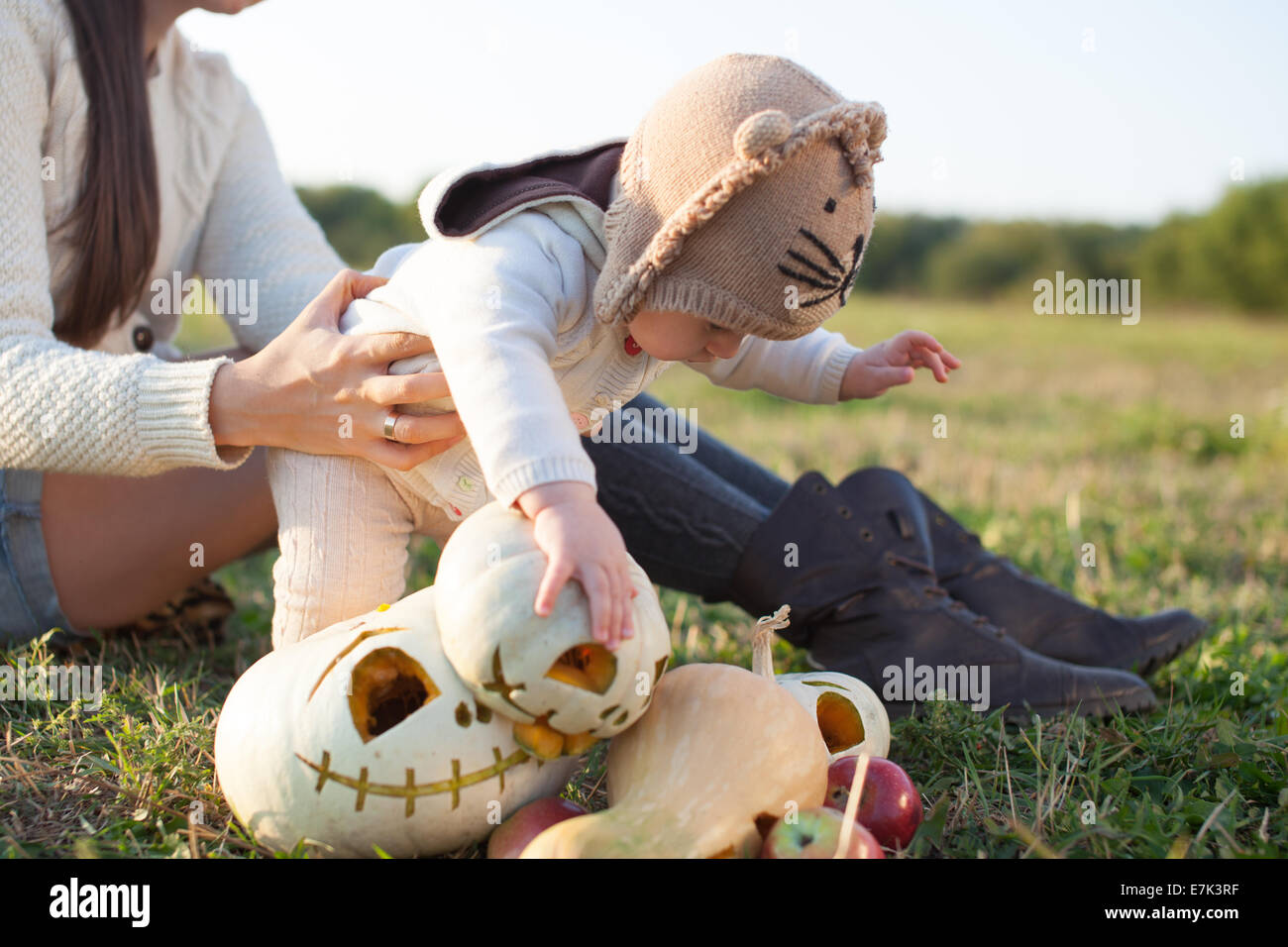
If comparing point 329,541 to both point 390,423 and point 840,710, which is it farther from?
point 840,710

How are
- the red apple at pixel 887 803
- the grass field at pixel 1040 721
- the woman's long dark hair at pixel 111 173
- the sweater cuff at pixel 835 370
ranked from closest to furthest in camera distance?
the red apple at pixel 887 803, the grass field at pixel 1040 721, the woman's long dark hair at pixel 111 173, the sweater cuff at pixel 835 370

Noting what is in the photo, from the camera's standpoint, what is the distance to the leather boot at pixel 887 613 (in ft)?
7.72

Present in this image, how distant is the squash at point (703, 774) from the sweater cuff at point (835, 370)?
979 millimetres

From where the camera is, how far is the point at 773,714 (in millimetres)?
1593

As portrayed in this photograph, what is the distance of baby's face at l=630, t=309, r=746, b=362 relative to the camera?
1846mm

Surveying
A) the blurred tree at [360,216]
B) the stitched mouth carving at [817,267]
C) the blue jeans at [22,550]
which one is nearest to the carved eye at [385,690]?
the stitched mouth carving at [817,267]

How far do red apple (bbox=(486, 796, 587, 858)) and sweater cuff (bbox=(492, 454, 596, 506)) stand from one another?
48 cm

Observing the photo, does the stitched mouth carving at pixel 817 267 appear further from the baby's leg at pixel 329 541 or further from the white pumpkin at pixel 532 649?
the baby's leg at pixel 329 541

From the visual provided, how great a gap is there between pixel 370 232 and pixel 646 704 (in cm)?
2500

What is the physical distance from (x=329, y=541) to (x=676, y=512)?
892 mm

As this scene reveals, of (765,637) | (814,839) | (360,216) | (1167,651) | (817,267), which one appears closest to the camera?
(814,839)

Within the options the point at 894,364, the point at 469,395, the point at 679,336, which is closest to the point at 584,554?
the point at 469,395

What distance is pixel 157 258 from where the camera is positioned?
267 cm

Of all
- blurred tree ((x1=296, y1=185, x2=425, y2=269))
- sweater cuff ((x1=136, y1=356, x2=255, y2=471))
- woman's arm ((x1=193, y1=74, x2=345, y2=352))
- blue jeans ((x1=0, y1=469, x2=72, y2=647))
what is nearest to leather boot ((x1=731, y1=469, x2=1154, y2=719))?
sweater cuff ((x1=136, y1=356, x2=255, y2=471))
